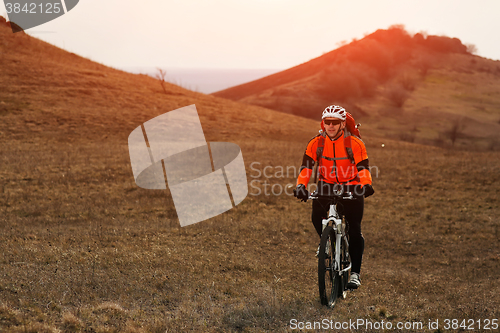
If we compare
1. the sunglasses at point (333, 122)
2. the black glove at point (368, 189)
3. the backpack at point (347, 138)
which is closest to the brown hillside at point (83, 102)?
the backpack at point (347, 138)

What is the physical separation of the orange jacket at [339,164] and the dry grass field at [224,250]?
1892mm

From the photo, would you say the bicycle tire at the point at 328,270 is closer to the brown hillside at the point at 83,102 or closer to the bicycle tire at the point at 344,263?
the bicycle tire at the point at 344,263

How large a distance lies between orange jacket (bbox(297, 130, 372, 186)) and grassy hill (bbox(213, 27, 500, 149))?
64565mm

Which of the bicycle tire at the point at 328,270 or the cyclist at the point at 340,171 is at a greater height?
the cyclist at the point at 340,171

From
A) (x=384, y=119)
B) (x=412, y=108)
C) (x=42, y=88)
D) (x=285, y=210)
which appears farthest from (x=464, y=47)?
(x=285, y=210)

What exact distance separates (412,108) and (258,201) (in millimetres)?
86216

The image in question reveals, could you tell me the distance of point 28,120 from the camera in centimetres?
3703

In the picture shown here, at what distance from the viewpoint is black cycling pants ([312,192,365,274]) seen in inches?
221

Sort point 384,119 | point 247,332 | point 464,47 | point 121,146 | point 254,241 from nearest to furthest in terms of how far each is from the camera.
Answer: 1. point 247,332
2. point 254,241
3. point 121,146
4. point 384,119
5. point 464,47

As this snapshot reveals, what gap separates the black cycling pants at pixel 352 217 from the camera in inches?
221

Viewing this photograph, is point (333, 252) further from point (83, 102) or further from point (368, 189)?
point (83, 102)

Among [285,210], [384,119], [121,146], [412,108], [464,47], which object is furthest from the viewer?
[464,47]

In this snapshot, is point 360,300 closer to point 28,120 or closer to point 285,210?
point 285,210

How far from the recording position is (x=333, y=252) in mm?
5477
